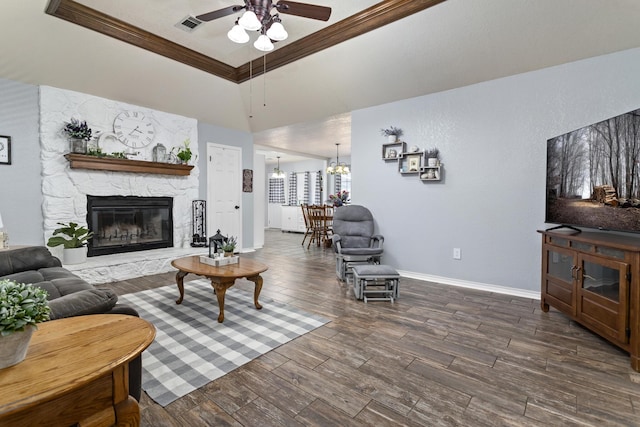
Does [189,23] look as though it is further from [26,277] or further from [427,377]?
[427,377]

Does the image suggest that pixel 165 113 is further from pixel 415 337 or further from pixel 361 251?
pixel 415 337

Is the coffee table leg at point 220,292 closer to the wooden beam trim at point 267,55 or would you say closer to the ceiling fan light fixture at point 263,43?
the ceiling fan light fixture at point 263,43

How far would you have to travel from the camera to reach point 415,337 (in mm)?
2422

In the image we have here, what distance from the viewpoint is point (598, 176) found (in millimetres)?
2477

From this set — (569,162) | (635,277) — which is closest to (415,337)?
(635,277)

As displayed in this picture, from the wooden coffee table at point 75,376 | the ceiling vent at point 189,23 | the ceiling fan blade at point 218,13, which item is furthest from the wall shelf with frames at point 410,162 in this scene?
the wooden coffee table at point 75,376

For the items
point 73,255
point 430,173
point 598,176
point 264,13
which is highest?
point 264,13

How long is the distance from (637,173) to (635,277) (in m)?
0.77

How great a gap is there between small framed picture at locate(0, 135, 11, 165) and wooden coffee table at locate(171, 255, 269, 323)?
259 centimetres

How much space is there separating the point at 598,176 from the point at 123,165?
18.1 feet

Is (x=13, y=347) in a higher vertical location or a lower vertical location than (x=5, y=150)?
lower

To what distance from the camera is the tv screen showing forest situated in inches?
87.2

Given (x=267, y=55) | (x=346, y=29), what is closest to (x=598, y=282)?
(x=346, y=29)

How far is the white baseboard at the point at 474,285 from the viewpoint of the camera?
3.45m
